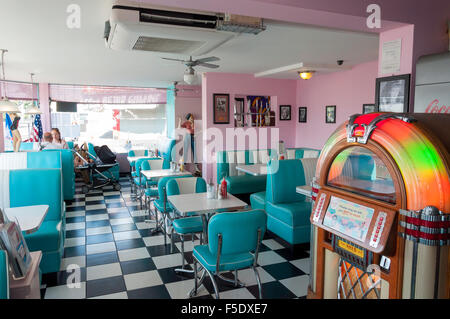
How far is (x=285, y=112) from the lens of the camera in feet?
26.6

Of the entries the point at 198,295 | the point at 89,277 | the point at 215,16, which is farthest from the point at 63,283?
the point at 215,16

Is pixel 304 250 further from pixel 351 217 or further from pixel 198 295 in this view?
pixel 351 217

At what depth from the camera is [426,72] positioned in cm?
267

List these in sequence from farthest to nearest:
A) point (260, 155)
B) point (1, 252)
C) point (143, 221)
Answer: point (260, 155) → point (143, 221) → point (1, 252)

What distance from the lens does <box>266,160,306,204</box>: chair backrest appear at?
439 centimetres

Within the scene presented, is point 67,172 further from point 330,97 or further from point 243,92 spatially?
point 330,97

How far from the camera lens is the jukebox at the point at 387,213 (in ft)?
5.00

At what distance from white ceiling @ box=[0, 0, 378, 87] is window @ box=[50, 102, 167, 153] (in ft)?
7.34

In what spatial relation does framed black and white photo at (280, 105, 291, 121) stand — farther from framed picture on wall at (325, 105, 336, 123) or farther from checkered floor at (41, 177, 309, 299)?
checkered floor at (41, 177, 309, 299)

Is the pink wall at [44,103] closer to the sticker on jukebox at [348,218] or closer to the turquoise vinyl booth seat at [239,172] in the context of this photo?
the turquoise vinyl booth seat at [239,172]

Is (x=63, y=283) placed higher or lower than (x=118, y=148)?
lower

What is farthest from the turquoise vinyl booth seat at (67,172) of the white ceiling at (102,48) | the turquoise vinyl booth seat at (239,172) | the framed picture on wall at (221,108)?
the framed picture on wall at (221,108)

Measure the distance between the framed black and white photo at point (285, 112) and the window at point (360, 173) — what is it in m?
5.98
